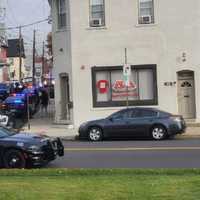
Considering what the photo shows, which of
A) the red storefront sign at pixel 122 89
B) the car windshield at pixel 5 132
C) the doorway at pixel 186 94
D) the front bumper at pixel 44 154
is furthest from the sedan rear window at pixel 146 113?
the car windshield at pixel 5 132

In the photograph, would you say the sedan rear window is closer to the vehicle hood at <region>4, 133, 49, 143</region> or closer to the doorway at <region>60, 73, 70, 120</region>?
the doorway at <region>60, 73, 70, 120</region>

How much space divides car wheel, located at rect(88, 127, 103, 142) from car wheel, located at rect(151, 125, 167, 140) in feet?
7.27

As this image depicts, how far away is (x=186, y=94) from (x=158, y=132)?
7.44 meters

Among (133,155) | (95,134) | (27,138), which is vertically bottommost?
(133,155)

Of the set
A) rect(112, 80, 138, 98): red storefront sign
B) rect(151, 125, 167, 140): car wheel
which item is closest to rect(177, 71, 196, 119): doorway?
rect(112, 80, 138, 98): red storefront sign

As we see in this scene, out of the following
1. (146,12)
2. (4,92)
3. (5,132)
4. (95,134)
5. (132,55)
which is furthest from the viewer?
(4,92)

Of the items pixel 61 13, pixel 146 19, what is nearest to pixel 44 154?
pixel 146 19

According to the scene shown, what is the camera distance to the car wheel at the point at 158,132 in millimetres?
26297

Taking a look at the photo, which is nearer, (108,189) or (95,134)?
(108,189)

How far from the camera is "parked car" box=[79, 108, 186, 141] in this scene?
26312 millimetres

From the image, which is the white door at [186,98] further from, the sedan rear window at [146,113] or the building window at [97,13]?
the sedan rear window at [146,113]

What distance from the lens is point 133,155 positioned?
1986cm

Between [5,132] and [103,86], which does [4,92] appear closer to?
[103,86]

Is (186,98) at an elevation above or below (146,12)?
below
